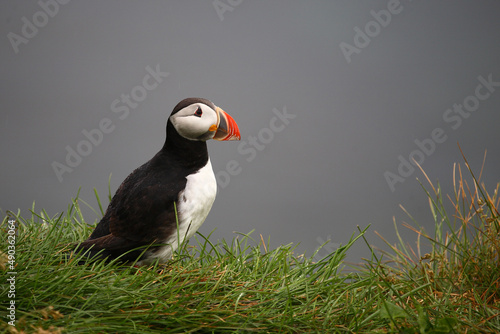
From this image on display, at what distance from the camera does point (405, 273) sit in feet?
11.0

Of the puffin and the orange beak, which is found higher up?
the orange beak

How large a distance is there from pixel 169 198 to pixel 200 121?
54 cm

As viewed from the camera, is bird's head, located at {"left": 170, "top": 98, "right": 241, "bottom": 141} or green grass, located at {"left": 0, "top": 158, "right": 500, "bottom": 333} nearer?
green grass, located at {"left": 0, "top": 158, "right": 500, "bottom": 333}

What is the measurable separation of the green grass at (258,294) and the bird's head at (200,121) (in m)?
0.80

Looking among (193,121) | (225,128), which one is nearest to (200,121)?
(193,121)

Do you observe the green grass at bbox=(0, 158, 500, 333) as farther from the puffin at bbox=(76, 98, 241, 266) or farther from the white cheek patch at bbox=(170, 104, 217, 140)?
the white cheek patch at bbox=(170, 104, 217, 140)

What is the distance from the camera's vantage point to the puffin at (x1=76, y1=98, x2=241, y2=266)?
2.98 meters

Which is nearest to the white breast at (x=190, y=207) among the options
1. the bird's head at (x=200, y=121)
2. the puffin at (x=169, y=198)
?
the puffin at (x=169, y=198)

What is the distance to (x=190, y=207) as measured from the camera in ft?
9.93

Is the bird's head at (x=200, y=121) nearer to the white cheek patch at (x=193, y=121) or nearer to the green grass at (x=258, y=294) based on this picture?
the white cheek patch at (x=193, y=121)

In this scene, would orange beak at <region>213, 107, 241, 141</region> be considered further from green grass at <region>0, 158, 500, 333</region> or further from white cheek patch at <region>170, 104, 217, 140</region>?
green grass at <region>0, 158, 500, 333</region>

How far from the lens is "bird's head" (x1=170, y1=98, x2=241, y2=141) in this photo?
9.86 feet

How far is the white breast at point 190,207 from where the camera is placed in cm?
302

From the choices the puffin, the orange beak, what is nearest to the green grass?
the puffin
